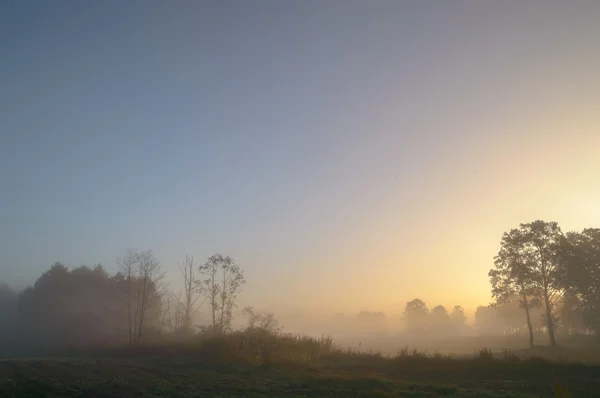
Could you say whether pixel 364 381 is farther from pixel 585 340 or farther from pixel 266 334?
pixel 585 340

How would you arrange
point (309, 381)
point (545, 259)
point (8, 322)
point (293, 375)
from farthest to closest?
point (8, 322) → point (545, 259) → point (293, 375) → point (309, 381)

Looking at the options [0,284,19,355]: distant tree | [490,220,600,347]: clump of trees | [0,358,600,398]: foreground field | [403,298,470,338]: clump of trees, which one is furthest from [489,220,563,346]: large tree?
[403,298,470,338]: clump of trees

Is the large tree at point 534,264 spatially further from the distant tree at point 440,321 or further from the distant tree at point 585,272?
the distant tree at point 440,321

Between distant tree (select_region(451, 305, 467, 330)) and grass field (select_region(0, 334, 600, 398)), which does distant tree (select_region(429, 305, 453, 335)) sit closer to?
distant tree (select_region(451, 305, 467, 330))

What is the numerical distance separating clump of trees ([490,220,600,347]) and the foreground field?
23.1 m

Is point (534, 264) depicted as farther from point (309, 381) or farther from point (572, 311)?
point (309, 381)

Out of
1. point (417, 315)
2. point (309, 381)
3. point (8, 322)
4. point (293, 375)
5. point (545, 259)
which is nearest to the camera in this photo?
point (309, 381)

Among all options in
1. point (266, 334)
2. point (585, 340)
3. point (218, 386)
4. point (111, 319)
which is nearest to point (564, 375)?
point (218, 386)

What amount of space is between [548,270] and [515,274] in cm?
350

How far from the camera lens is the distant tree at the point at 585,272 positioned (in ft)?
145

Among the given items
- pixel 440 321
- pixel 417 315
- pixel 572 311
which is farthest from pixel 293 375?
pixel 440 321

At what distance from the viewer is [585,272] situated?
44.5 m

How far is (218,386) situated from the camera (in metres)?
19.1

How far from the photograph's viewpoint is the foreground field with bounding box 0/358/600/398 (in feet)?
55.4
